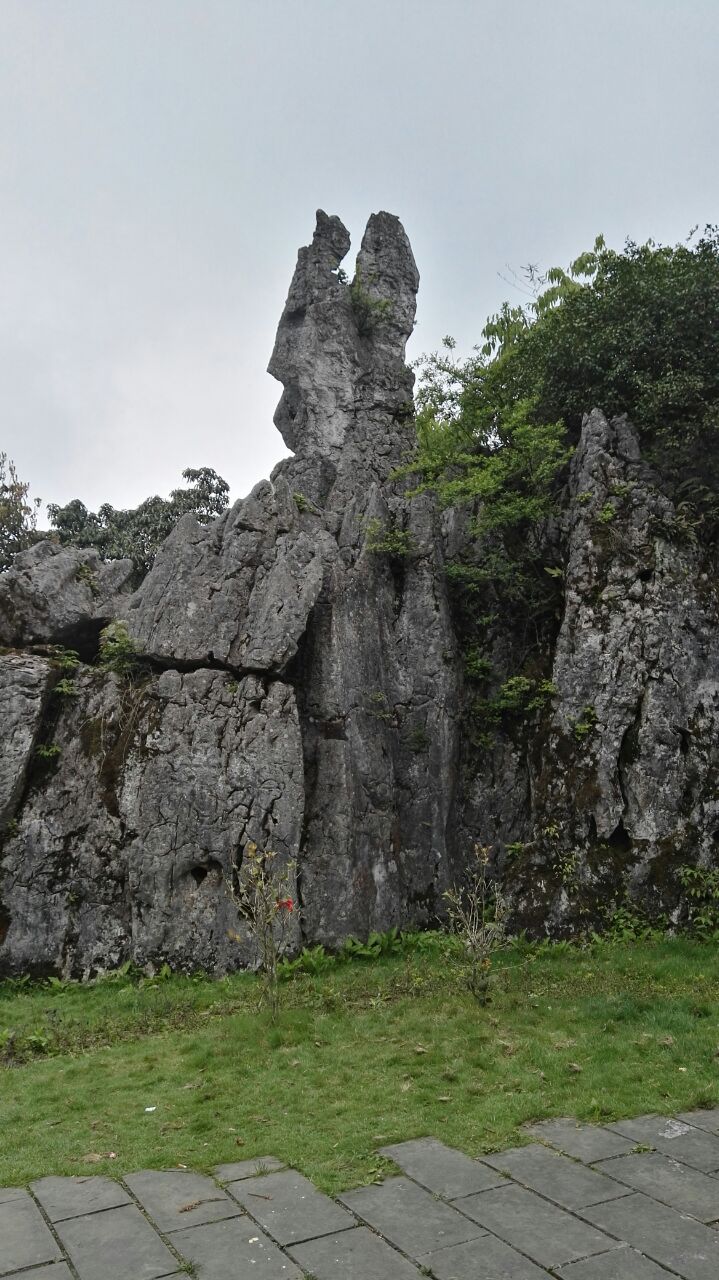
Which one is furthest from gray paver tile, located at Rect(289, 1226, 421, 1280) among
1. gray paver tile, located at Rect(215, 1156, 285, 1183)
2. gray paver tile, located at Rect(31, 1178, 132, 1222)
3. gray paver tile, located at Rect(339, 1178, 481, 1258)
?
gray paver tile, located at Rect(31, 1178, 132, 1222)

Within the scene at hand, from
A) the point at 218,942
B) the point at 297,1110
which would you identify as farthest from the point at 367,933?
the point at 297,1110

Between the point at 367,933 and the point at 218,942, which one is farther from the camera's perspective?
the point at 367,933

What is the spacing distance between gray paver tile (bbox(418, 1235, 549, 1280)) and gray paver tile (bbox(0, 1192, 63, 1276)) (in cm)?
266

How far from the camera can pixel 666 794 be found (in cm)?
1555

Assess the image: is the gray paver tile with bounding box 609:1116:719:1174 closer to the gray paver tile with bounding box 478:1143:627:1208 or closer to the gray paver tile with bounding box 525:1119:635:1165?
the gray paver tile with bounding box 525:1119:635:1165

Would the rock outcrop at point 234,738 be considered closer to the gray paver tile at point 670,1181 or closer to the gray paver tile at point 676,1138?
the gray paver tile at point 676,1138

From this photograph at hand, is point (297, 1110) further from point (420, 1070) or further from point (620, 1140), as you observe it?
point (620, 1140)

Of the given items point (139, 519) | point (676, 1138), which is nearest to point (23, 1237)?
point (676, 1138)

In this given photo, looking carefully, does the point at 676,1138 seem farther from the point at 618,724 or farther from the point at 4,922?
the point at 4,922

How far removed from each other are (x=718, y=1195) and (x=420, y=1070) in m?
3.80

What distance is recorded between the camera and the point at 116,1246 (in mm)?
5883

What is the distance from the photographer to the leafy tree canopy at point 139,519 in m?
32.5

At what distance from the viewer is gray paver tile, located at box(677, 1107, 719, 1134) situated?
7.71m

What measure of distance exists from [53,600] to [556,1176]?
15.1 meters
